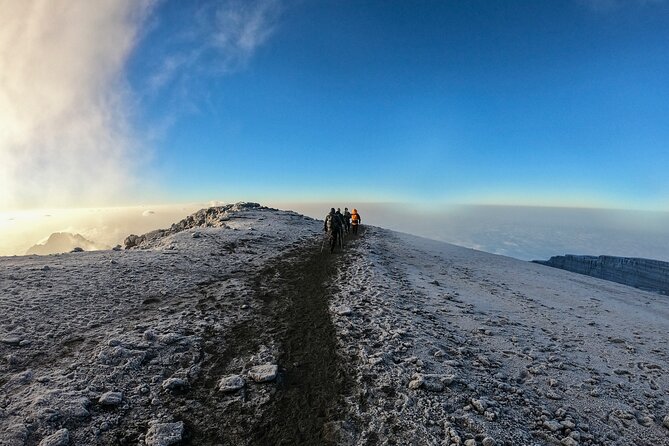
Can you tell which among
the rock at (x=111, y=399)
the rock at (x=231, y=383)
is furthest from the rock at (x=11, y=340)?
the rock at (x=231, y=383)

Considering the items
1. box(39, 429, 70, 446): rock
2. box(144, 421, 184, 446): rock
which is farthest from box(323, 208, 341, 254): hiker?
box(39, 429, 70, 446): rock

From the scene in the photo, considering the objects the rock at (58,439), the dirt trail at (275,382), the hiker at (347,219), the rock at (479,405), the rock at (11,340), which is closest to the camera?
the rock at (58,439)

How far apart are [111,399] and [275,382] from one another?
3.07 m

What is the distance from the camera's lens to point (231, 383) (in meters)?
6.77

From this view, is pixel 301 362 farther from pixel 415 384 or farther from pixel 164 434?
pixel 164 434

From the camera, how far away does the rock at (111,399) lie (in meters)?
5.91

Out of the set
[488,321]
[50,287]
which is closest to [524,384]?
[488,321]

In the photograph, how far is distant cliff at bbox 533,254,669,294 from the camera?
43938 millimetres

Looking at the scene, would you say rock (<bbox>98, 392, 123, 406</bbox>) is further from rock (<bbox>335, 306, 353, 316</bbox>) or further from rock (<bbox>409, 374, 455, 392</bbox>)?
rock (<bbox>335, 306, 353, 316</bbox>)

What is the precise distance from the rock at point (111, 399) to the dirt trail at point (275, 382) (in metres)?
0.98

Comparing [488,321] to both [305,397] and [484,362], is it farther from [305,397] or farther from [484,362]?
[305,397]

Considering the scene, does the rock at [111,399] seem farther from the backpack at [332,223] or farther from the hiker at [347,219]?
the hiker at [347,219]

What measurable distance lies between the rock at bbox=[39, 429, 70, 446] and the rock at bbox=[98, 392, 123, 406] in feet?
2.49

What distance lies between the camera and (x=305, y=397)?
21.7 ft
